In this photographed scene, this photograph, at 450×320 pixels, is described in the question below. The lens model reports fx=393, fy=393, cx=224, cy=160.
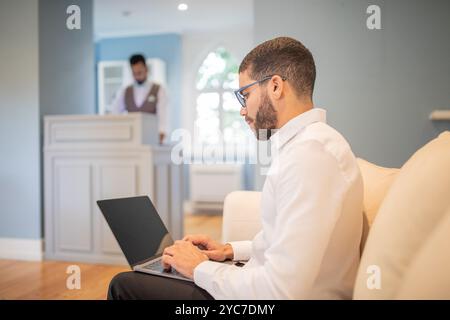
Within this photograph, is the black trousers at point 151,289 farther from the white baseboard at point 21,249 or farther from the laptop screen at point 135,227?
the white baseboard at point 21,249

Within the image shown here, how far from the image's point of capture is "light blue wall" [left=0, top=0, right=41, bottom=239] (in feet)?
10.3

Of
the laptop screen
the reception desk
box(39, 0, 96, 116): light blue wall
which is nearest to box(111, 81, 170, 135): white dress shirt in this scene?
box(39, 0, 96, 116): light blue wall

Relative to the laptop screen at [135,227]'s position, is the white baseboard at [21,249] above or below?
below

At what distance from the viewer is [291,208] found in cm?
81

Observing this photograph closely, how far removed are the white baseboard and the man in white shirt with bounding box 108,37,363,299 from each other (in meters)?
2.40

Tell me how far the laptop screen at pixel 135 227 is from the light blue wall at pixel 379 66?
1459 millimetres

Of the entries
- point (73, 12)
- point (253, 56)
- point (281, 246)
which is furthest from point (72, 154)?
point (281, 246)

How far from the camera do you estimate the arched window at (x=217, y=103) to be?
598 centimetres

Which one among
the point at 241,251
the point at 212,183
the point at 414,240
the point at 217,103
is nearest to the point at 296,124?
the point at 414,240

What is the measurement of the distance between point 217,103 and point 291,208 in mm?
5391

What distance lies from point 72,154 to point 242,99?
2.35 m

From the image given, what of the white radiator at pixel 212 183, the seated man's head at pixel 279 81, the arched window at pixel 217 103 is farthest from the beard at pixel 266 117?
the arched window at pixel 217 103

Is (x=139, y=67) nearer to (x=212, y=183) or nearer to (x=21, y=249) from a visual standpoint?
Result: (x=21, y=249)

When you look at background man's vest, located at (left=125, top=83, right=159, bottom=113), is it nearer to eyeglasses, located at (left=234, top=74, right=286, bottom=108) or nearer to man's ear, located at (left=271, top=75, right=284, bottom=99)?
eyeglasses, located at (left=234, top=74, right=286, bottom=108)
